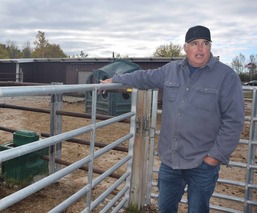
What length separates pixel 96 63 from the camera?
2005 cm

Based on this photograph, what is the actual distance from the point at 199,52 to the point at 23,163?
310cm

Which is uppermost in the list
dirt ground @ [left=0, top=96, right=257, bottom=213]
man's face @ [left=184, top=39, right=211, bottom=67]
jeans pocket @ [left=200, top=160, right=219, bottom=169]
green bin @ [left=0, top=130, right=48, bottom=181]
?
man's face @ [left=184, top=39, right=211, bottom=67]

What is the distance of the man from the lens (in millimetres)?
2251

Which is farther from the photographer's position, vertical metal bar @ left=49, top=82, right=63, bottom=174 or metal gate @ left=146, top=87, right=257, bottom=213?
vertical metal bar @ left=49, top=82, right=63, bottom=174

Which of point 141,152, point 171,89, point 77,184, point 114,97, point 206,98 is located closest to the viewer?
point 206,98

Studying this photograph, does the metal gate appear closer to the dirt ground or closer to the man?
the dirt ground

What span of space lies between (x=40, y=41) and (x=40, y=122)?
62748 mm

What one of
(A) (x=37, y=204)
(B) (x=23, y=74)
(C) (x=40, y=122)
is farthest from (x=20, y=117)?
(B) (x=23, y=74)

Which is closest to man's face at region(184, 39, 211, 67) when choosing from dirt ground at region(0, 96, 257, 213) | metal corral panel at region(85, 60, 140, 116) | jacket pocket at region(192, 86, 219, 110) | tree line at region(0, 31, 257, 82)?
jacket pocket at region(192, 86, 219, 110)

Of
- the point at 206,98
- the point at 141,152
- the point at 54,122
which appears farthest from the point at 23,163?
the point at 206,98

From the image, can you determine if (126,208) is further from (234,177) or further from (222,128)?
(234,177)

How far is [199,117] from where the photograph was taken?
91.6 inches

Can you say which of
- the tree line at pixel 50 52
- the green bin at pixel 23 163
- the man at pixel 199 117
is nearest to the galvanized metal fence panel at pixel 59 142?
the green bin at pixel 23 163

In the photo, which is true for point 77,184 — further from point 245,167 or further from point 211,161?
point 211,161
